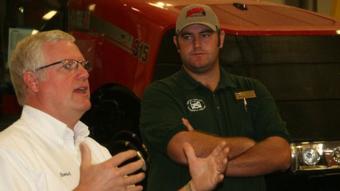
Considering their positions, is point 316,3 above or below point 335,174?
below

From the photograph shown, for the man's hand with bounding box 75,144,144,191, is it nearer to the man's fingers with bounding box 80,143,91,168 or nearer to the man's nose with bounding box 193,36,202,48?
the man's fingers with bounding box 80,143,91,168

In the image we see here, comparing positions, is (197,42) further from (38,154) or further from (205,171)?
(38,154)

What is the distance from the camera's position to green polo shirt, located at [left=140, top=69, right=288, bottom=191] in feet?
10.4

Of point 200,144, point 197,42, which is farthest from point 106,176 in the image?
point 197,42

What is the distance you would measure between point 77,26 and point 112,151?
47.7 inches

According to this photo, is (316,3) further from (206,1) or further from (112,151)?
(112,151)

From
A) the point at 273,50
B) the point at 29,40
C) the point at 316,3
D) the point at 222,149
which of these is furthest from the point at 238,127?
the point at 316,3

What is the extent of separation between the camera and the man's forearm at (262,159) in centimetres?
310

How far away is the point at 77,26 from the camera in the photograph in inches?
227

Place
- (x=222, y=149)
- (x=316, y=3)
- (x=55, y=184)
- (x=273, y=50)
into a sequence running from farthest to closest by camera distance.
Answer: (x=316, y=3) < (x=273, y=50) < (x=222, y=149) < (x=55, y=184)

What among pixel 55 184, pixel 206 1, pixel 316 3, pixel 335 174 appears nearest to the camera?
pixel 55 184

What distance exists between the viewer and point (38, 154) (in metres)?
2.26

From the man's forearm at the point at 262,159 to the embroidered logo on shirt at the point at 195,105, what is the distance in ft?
0.99

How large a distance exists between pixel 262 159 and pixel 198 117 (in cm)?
37
